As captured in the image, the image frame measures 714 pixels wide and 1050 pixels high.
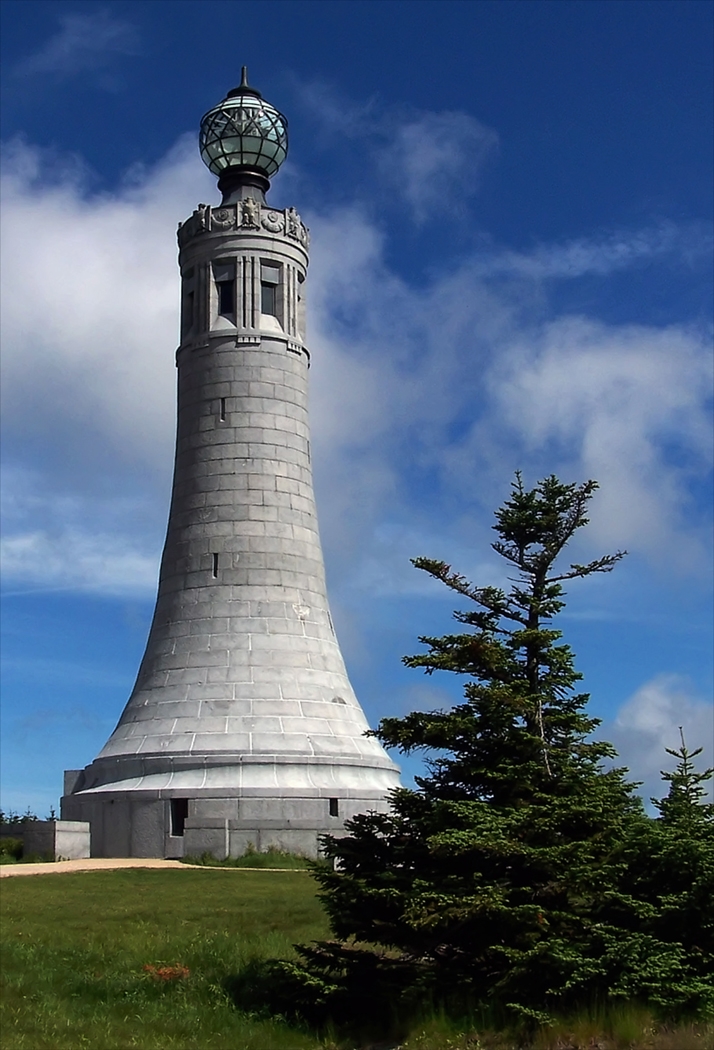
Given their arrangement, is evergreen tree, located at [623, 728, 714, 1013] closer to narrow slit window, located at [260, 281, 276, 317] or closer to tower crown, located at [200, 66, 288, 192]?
narrow slit window, located at [260, 281, 276, 317]

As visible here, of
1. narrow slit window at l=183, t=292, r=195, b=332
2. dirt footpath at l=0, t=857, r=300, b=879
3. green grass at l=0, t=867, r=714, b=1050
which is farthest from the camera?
narrow slit window at l=183, t=292, r=195, b=332

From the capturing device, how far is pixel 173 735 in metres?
37.5

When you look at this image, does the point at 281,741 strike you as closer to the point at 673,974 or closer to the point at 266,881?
the point at 266,881

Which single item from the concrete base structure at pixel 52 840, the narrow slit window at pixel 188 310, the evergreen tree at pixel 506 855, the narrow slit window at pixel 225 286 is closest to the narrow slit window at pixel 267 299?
the narrow slit window at pixel 225 286

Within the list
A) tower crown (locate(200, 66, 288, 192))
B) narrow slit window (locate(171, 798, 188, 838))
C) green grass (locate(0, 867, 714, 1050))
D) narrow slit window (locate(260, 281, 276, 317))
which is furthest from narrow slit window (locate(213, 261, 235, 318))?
green grass (locate(0, 867, 714, 1050))

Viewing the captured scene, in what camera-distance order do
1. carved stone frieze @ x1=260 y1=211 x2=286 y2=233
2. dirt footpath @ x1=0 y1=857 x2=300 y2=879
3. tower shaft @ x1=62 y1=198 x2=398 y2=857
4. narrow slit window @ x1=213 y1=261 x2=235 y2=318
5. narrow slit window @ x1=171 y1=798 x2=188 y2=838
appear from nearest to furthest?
dirt footpath @ x1=0 y1=857 x2=300 y2=879
narrow slit window @ x1=171 y1=798 x2=188 y2=838
tower shaft @ x1=62 y1=198 x2=398 y2=857
narrow slit window @ x1=213 y1=261 x2=235 y2=318
carved stone frieze @ x1=260 y1=211 x2=286 y2=233

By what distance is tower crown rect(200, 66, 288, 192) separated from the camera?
143ft

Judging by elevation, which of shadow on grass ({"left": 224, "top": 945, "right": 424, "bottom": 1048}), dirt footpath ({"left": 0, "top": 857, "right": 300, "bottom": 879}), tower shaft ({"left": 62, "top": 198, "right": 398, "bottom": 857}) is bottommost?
shadow on grass ({"left": 224, "top": 945, "right": 424, "bottom": 1048})

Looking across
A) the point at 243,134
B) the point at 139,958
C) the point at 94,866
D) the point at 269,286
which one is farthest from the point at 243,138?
the point at 139,958

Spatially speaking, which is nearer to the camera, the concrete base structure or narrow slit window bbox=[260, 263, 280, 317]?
the concrete base structure

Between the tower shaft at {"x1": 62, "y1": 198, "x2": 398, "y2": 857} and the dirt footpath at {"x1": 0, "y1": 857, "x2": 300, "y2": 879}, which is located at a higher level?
the tower shaft at {"x1": 62, "y1": 198, "x2": 398, "y2": 857}

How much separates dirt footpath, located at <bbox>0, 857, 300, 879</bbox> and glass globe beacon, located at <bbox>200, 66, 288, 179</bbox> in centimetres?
2429

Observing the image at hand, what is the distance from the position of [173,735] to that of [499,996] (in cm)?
2482

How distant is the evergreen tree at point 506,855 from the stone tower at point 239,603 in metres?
20.1
